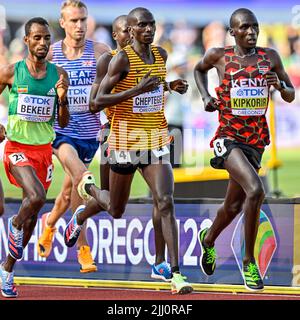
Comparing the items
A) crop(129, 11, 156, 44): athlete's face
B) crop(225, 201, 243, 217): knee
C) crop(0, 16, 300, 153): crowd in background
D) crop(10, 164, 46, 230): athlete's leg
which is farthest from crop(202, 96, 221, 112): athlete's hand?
crop(0, 16, 300, 153): crowd in background

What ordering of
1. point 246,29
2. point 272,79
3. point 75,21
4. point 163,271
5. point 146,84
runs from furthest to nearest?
point 75,21 < point 163,271 < point 246,29 < point 272,79 < point 146,84

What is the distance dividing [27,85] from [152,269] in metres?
2.36

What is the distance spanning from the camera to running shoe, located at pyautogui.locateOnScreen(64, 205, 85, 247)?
12086 mm

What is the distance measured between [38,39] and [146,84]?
50.5 inches

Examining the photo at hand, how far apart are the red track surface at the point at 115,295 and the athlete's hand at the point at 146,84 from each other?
6.42ft

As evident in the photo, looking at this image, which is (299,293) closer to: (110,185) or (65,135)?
(110,185)

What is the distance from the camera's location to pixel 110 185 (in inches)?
445

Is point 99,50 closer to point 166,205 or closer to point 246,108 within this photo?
point 246,108

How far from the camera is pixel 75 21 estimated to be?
41.2ft

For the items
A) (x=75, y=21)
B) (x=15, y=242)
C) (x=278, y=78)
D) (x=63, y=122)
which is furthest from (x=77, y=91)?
(x=278, y=78)

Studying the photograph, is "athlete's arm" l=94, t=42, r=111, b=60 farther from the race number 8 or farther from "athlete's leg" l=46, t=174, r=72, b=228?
the race number 8

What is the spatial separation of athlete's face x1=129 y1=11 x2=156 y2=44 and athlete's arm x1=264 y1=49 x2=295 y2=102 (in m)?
1.16

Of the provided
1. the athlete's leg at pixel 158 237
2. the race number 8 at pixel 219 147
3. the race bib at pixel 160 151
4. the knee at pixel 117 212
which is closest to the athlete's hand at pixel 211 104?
the race number 8 at pixel 219 147

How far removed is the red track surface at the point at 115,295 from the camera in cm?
1111
